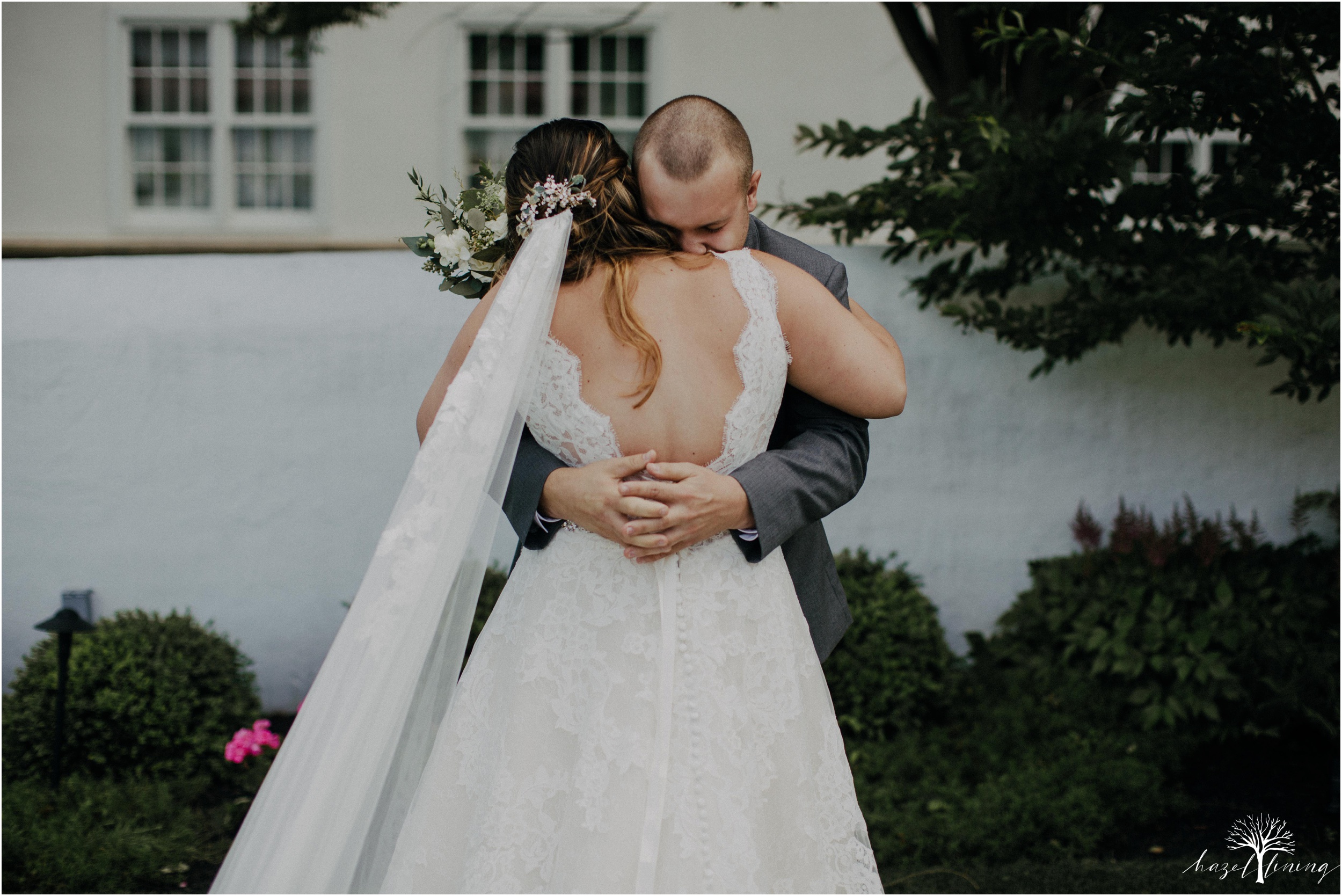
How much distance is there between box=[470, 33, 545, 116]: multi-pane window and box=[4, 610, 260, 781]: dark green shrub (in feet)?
18.4

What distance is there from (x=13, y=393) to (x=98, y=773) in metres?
1.90

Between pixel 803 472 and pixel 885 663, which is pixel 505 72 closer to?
pixel 885 663

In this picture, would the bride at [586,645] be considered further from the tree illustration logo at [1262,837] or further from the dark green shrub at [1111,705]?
the tree illustration logo at [1262,837]

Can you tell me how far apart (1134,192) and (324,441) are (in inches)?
153

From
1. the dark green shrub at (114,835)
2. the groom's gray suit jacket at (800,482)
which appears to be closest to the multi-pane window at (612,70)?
the dark green shrub at (114,835)

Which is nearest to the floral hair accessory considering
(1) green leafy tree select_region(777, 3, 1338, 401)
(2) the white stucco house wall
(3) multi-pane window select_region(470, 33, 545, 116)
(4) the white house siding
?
(1) green leafy tree select_region(777, 3, 1338, 401)

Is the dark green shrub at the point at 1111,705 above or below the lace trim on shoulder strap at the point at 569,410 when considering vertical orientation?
below

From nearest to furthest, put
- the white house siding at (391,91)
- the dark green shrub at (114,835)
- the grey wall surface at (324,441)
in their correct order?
the dark green shrub at (114,835)
the grey wall surface at (324,441)
the white house siding at (391,91)

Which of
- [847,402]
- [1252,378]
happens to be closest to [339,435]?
[847,402]

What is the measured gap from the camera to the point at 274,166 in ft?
28.1

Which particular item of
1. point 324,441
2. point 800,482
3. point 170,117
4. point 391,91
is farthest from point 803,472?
point 170,117

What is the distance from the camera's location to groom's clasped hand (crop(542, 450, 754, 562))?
Answer: 184cm

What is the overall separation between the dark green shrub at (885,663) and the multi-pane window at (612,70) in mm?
5314

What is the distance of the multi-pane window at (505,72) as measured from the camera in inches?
335
